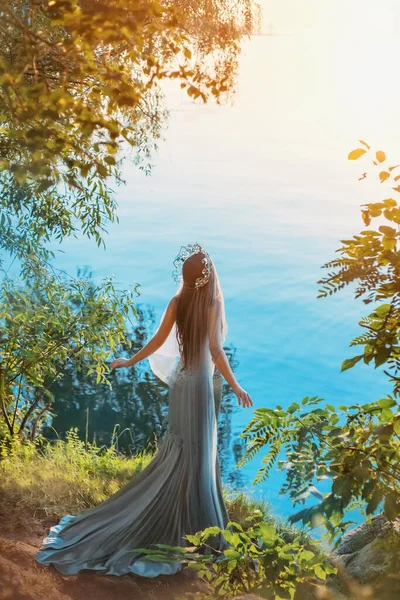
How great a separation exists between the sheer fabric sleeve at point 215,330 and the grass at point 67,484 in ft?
2.54

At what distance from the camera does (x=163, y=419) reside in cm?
782

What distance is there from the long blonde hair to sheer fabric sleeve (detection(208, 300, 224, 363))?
0.02 m

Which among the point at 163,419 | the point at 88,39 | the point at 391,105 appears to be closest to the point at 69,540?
the point at 88,39

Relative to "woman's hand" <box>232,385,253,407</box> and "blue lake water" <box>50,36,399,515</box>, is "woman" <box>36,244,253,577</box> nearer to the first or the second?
"woman's hand" <box>232,385,253,407</box>

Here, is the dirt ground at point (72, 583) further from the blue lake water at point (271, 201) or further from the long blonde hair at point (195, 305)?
the blue lake water at point (271, 201)

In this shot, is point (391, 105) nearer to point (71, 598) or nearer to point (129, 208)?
point (129, 208)

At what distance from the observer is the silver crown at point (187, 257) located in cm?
324

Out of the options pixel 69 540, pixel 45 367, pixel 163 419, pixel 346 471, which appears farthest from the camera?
pixel 163 419

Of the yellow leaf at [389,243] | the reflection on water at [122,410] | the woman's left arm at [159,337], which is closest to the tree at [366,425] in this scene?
the yellow leaf at [389,243]

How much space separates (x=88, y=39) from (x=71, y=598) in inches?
78.6

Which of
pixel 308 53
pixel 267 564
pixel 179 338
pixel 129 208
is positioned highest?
pixel 308 53

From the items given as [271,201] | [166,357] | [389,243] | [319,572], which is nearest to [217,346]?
[166,357]

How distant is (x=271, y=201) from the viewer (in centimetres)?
1139

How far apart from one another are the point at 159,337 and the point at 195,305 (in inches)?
9.4
